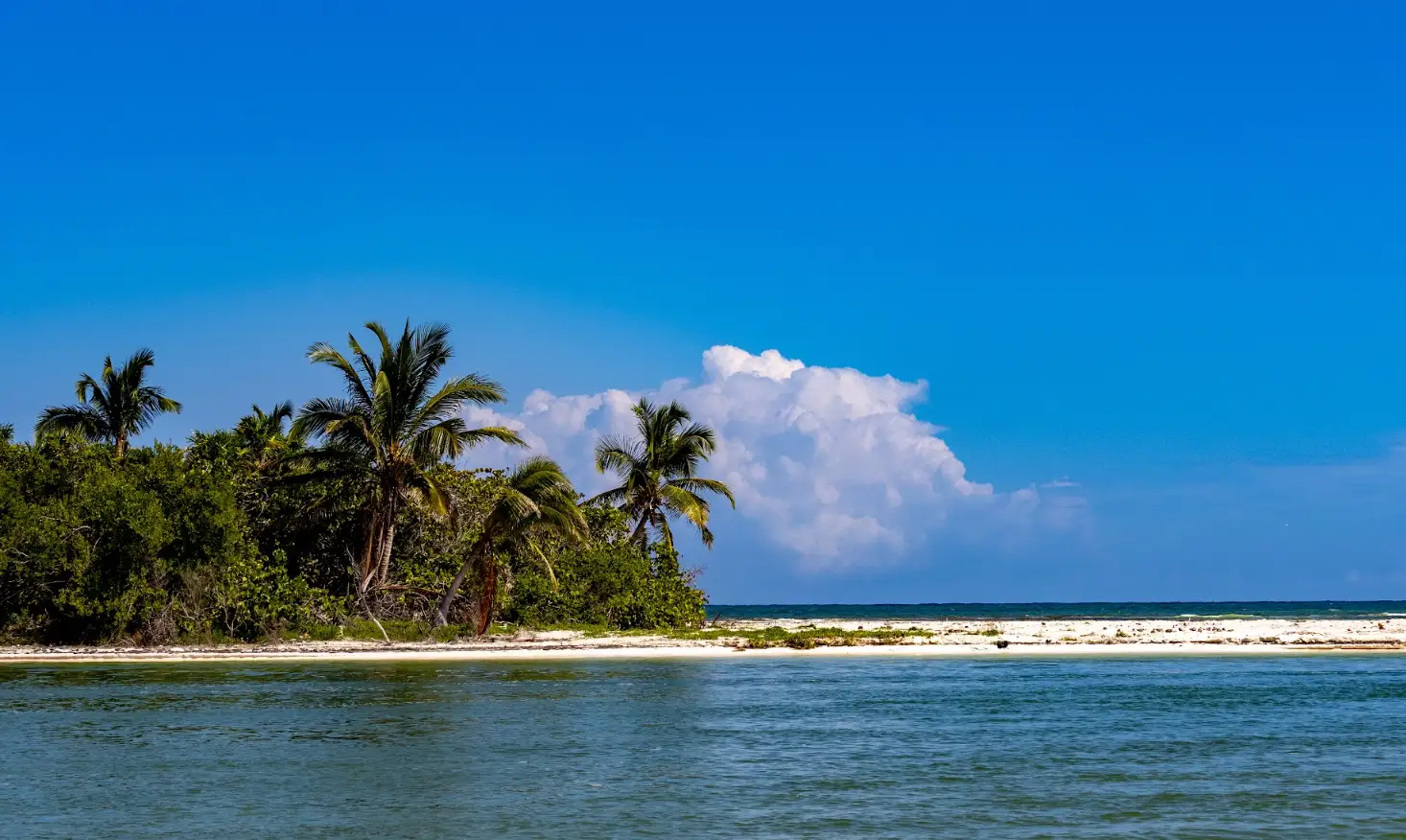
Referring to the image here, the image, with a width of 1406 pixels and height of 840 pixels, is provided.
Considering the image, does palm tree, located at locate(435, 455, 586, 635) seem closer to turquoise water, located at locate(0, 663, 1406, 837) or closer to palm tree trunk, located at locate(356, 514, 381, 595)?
palm tree trunk, located at locate(356, 514, 381, 595)

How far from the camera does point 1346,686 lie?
28328 mm

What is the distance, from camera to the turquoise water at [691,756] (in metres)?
13.1

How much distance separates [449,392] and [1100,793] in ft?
89.7

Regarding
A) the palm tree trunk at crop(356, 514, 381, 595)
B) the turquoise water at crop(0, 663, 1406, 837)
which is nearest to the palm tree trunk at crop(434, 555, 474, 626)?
the palm tree trunk at crop(356, 514, 381, 595)

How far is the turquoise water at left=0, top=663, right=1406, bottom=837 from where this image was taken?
13.1 metres

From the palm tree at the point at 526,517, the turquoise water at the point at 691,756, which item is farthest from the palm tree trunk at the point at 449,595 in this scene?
the turquoise water at the point at 691,756

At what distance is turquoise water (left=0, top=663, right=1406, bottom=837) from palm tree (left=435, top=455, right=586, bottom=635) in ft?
24.7

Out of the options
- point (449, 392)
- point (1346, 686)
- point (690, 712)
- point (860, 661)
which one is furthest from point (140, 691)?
point (1346, 686)

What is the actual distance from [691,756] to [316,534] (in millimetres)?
25537

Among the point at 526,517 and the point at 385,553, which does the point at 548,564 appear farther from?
the point at 385,553

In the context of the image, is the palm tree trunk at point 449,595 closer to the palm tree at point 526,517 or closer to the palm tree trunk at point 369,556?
the palm tree at point 526,517

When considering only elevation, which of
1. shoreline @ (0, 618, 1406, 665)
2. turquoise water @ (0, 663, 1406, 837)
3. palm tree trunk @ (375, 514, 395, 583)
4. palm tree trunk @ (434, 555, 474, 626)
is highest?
palm tree trunk @ (375, 514, 395, 583)

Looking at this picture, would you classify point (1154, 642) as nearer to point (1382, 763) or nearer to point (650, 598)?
point (650, 598)

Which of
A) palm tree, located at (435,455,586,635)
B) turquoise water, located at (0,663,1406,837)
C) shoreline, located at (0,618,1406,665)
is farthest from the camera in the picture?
palm tree, located at (435,455,586,635)
